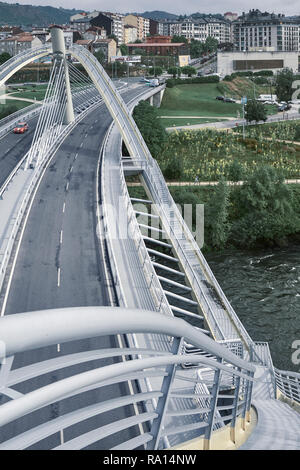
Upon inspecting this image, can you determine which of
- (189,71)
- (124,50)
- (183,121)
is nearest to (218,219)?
(183,121)

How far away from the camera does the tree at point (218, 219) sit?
112 feet

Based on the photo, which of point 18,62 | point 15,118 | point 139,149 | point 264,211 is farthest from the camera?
point 15,118

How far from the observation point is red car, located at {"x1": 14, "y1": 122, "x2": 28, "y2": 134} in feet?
158

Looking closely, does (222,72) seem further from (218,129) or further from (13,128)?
(13,128)

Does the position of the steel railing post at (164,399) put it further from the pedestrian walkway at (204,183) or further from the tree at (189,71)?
the tree at (189,71)

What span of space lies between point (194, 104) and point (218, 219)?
44.1m

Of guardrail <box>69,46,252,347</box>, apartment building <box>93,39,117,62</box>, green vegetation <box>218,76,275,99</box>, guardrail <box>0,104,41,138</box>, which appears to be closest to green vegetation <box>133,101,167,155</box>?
guardrail <box>69,46,252,347</box>

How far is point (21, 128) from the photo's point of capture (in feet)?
159

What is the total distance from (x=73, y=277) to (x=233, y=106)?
59.0 metres

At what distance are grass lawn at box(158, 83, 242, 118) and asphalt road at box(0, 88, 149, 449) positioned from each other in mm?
37487

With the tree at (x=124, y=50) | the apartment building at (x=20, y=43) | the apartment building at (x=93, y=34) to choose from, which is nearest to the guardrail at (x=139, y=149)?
the apartment building at (x=20, y=43)

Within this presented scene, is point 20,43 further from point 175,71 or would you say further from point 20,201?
point 20,201

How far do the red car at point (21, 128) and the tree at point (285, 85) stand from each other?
38495 millimetres

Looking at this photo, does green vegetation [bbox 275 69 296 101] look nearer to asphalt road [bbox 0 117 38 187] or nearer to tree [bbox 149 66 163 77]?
tree [bbox 149 66 163 77]
